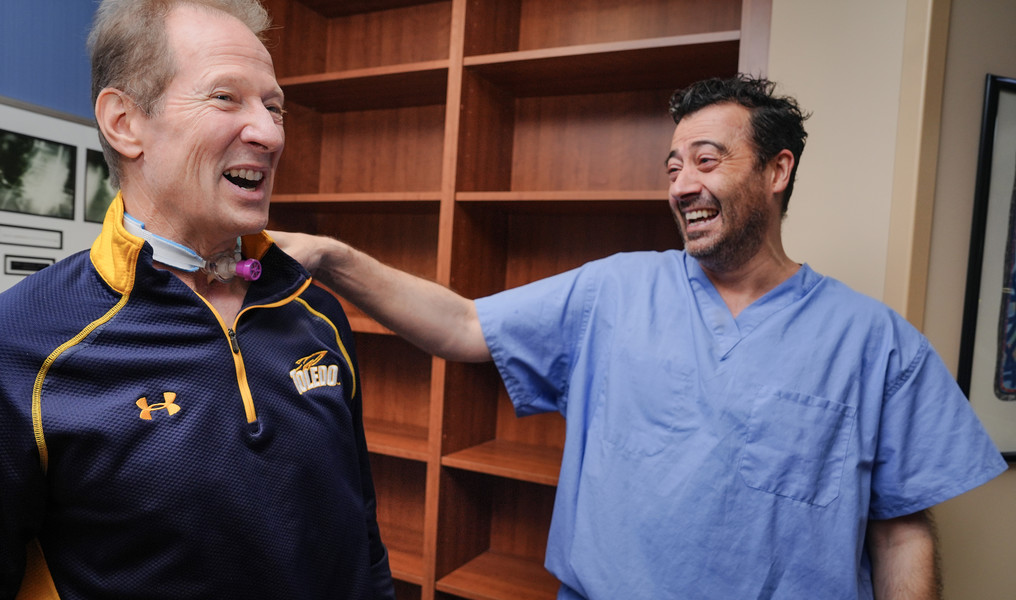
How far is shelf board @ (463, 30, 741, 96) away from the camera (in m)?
1.69

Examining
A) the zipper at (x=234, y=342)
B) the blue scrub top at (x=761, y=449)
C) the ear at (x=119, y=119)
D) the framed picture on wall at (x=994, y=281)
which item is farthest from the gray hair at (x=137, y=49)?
the framed picture on wall at (x=994, y=281)

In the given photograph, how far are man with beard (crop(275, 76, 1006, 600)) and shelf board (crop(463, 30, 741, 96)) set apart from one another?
1.34ft

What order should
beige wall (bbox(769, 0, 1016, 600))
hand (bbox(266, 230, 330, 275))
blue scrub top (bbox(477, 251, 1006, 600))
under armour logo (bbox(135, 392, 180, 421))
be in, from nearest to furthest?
under armour logo (bbox(135, 392, 180, 421)), hand (bbox(266, 230, 330, 275)), blue scrub top (bbox(477, 251, 1006, 600)), beige wall (bbox(769, 0, 1016, 600))

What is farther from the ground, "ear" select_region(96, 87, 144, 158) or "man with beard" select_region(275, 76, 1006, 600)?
"ear" select_region(96, 87, 144, 158)

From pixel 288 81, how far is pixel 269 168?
5.30 ft

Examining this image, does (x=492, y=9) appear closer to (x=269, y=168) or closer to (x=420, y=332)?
(x=420, y=332)

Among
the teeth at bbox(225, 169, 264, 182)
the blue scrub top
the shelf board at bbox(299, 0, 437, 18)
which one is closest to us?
the teeth at bbox(225, 169, 264, 182)

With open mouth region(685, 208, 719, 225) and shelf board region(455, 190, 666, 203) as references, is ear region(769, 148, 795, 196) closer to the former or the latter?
open mouth region(685, 208, 719, 225)

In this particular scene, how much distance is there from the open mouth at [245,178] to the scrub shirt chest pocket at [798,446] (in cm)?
93

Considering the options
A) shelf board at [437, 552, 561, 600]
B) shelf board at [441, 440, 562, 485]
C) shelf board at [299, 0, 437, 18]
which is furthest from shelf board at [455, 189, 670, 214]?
shelf board at [437, 552, 561, 600]

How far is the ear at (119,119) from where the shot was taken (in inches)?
29.0

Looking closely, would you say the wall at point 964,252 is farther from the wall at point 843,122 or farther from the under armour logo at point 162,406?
the under armour logo at point 162,406

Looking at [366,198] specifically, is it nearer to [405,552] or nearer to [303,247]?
[303,247]

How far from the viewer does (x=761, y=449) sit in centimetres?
115
